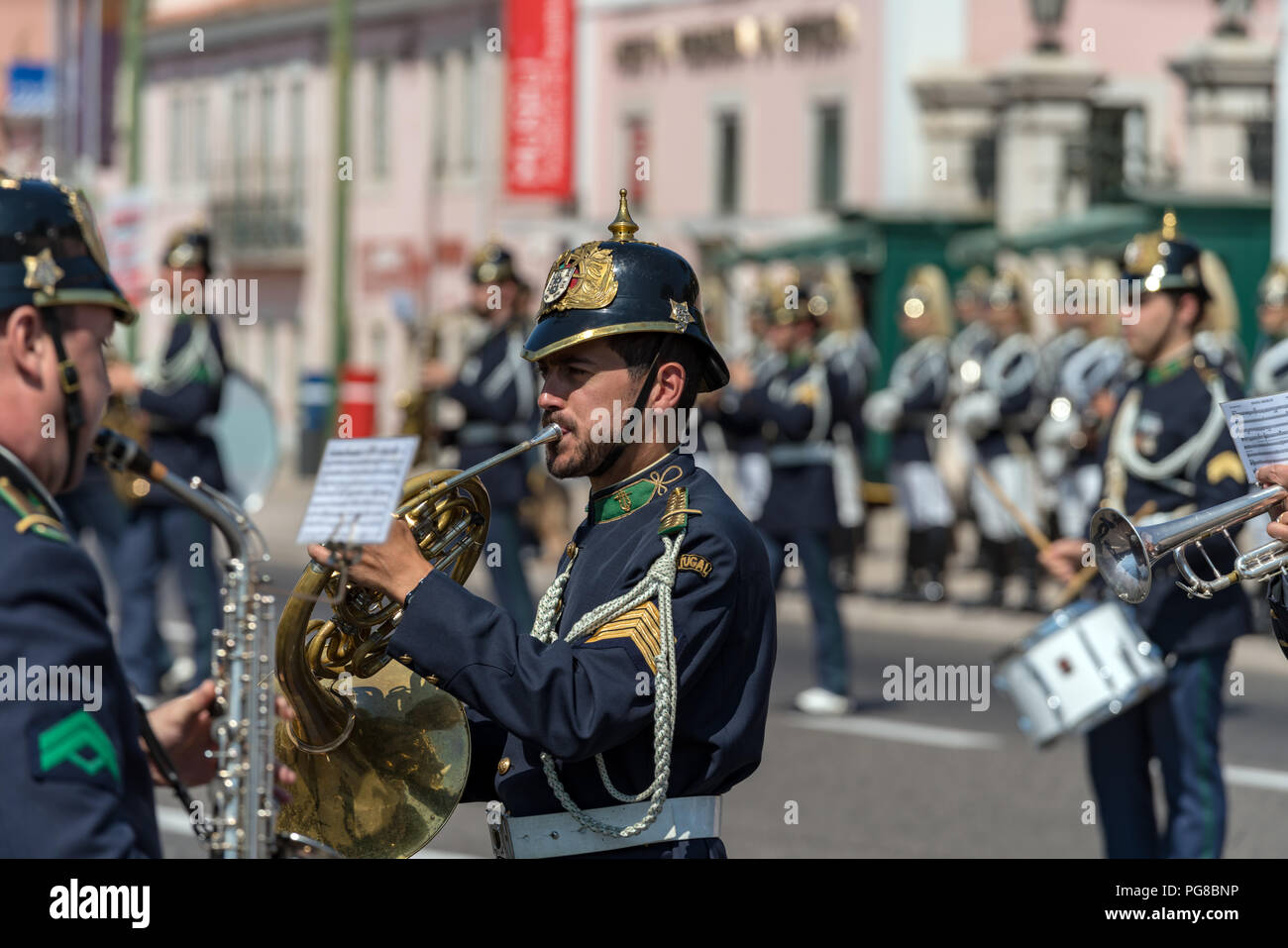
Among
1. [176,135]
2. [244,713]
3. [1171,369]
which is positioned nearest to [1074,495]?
[1171,369]

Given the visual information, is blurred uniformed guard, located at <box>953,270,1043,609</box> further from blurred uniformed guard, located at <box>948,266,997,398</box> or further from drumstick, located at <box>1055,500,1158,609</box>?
drumstick, located at <box>1055,500,1158,609</box>

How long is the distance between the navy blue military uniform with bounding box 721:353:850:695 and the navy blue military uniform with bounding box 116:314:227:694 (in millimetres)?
2843

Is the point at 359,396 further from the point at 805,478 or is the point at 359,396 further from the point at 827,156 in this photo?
the point at 805,478

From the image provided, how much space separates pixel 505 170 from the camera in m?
35.5

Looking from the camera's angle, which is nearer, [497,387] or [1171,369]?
[1171,369]

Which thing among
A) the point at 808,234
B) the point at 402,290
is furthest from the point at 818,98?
the point at 402,290

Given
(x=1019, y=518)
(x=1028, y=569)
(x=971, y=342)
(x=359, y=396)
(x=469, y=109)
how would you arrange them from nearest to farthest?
(x=1019, y=518) < (x=1028, y=569) < (x=971, y=342) < (x=359, y=396) < (x=469, y=109)

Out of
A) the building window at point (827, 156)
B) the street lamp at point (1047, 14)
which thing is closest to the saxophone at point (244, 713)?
the street lamp at point (1047, 14)

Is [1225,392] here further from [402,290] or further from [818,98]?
[402,290]

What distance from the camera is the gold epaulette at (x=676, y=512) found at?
3.71m

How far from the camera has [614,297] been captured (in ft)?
12.3

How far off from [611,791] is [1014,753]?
682 cm

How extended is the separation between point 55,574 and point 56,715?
18 cm

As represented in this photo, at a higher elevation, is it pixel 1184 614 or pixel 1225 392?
pixel 1225 392
